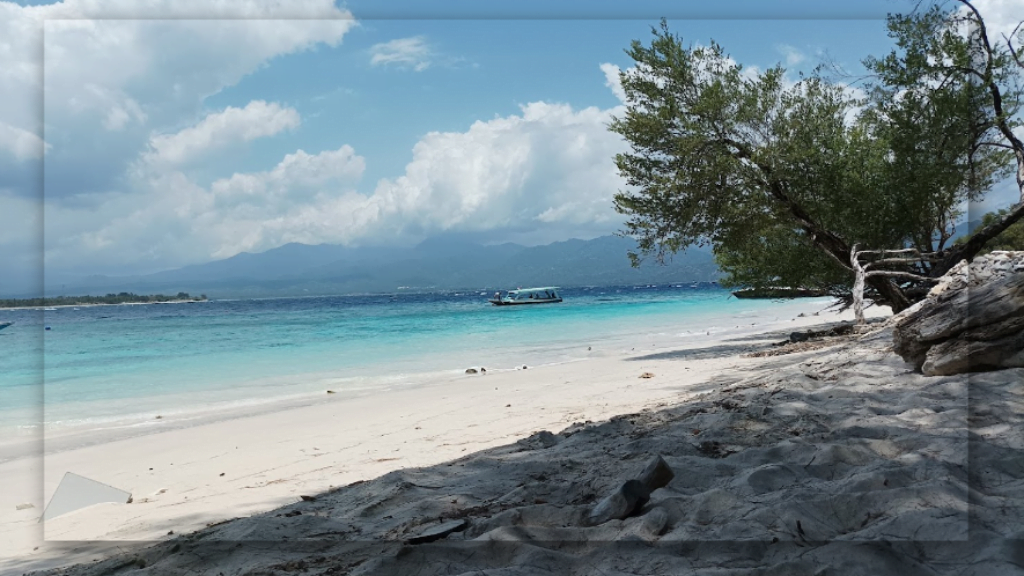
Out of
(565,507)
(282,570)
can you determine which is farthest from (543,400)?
(282,570)

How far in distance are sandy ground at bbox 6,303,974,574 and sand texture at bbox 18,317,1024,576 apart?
0.06 feet

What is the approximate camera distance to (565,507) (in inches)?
131

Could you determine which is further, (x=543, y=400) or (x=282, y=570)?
(x=543, y=400)

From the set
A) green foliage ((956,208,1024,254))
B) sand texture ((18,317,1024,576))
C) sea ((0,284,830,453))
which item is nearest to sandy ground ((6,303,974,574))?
sand texture ((18,317,1024,576))

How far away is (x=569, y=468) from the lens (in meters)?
4.16

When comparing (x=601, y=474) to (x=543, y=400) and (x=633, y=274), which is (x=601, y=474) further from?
(x=633, y=274)

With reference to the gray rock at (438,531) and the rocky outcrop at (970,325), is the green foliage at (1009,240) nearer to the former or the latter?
the rocky outcrop at (970,325)

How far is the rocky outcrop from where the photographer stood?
199 inches

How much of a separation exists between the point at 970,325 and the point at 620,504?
3.86 m

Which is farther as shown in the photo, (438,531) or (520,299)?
(520,299)

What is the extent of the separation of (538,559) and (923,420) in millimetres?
3018

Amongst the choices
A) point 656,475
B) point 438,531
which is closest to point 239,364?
point 438,531

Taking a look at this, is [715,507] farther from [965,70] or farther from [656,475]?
[965,70]

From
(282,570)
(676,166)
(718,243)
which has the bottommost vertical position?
(282,570)
